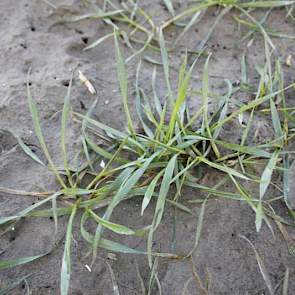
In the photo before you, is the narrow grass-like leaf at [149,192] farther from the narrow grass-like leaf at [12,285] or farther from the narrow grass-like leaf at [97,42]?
the narrow grass-like leaf at [97,42]

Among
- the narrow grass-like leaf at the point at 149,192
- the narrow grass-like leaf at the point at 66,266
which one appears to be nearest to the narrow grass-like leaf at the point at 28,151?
the narrow grass-like leaf at the point at 66,266

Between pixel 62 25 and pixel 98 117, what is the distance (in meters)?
0.54

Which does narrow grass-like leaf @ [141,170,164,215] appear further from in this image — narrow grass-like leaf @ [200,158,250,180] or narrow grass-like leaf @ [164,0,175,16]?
narrow grass-like leaf @ [164,0,175,16]

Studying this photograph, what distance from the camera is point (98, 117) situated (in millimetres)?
1766

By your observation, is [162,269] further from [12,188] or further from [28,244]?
[12,188]

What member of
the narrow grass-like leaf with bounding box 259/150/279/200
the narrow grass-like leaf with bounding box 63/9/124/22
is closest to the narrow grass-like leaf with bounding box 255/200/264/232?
the narrow grass-like leaf with bounding box 259/150/279/200

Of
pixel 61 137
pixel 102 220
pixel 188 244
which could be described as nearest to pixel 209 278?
pixel 188 244

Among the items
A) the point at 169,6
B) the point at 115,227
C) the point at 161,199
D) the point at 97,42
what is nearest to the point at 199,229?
the point at 161,199

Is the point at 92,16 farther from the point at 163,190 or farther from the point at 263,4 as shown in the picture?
the point at 163,190

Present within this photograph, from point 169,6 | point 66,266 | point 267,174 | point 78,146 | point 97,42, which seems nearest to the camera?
point 66,266

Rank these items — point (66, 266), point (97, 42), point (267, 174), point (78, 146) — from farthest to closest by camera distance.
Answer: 1. point (97, 42)
2. point (78, 146)
3. point (267, 174)
4. point (66, 266)

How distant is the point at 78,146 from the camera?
5.51 ft

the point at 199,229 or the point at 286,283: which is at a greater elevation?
the point at 199,229

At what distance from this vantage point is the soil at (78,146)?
1.47 meters
